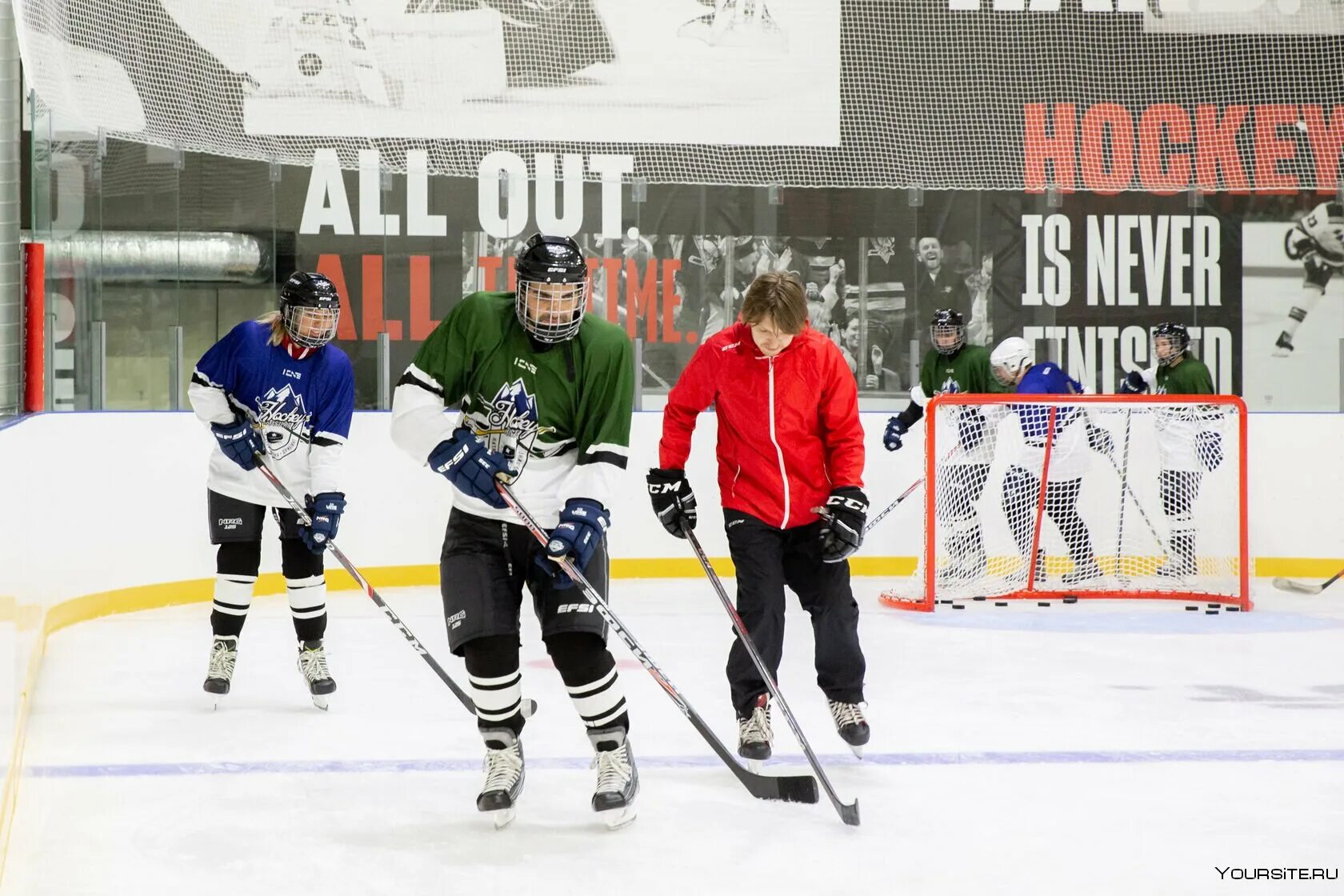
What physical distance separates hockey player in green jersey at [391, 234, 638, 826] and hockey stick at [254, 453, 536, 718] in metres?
0.71

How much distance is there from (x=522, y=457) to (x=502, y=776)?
1.77ft

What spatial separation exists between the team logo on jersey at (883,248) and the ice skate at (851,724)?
472cm

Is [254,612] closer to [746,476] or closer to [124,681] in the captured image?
[124,681]

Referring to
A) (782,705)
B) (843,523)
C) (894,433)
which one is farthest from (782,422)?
(894,433)

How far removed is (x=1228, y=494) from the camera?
6.04m

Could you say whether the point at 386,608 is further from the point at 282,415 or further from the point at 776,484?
the point at 776,484

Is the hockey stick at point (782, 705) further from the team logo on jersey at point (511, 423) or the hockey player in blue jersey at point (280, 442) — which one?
the hockey player in blue jersey at point (280, 442)

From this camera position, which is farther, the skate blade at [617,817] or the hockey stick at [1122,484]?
the hockey stick at [1122,484]

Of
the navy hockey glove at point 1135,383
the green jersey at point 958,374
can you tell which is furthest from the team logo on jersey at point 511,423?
the navy hockey glove at point 1135,383

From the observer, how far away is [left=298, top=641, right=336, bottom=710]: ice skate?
3.57 meters

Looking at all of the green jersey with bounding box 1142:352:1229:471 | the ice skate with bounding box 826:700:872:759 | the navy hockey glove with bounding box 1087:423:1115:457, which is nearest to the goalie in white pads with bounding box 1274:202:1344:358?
the green jersey with bounding box 1142:352:1229:471

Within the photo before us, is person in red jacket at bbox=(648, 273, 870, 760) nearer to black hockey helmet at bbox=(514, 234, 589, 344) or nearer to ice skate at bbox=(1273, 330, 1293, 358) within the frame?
black hockey helmet at bbox=(514, 234, 589, 344)

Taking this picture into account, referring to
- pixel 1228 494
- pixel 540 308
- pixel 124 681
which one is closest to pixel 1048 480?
pixel 1228 494

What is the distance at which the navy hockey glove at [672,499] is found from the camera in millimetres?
2865
